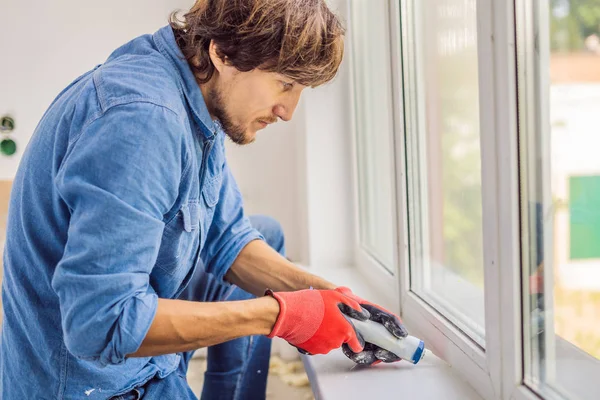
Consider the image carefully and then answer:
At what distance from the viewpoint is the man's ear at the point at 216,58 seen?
3.67 feet

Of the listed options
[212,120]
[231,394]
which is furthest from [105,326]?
[231,394]

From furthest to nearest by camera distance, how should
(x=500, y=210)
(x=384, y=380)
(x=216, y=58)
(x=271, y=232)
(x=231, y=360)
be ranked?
(x=271, y=232) < (x=231, y=360) < (x=384, y=380) < (x=216, y=58) < (x=500, y=210)

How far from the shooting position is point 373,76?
1911 mm

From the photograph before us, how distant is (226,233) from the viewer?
154 cm

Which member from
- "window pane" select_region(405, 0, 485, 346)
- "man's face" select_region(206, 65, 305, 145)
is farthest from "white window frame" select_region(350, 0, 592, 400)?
"man's face" select_region(206, 65, 305, 145)

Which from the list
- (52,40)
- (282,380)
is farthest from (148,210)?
(52,40)

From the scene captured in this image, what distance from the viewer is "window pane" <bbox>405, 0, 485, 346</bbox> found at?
1248mm

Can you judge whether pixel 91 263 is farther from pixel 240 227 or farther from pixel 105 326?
pixel 240 227

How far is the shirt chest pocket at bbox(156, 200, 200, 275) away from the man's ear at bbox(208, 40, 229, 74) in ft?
0.82

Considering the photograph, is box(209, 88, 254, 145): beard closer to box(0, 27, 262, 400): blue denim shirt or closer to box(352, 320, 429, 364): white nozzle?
box(0, 27, 262, 400): blue denim shirt

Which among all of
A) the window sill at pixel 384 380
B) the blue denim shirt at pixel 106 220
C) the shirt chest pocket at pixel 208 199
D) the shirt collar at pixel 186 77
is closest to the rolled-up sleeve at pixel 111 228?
the blue denim shirt at pixel 106 220

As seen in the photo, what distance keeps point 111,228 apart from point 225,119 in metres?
0.37

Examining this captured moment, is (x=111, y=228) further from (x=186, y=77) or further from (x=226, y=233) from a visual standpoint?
(x=226, y=233)

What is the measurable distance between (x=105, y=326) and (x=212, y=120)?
43 centimetres
